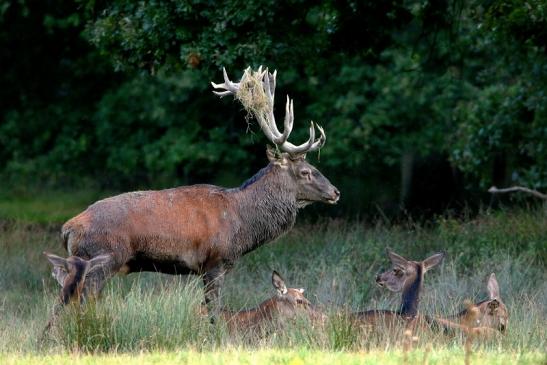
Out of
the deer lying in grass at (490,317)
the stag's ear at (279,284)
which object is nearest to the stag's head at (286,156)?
the stag's ear at (279,284)

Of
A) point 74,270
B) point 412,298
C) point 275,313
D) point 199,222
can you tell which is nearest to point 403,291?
point 412,298

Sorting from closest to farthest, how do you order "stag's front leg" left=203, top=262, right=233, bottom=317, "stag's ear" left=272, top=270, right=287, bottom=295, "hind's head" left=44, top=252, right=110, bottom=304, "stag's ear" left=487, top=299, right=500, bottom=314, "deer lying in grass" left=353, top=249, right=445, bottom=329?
1. "deer lying in grass" left=353, top=249, right=445, bottom=329
2. "hind's head" left=44, top=252, right=110, bottom=304
3. "stag's ear" left=487, top=299, right=500, bottom=314
4. "stag's ear" left=272, top=270, right=287, bottom=295
5. "stag's front leg" left=203, top=262, right=233, bottom=317

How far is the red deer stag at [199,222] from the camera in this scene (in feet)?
36.9

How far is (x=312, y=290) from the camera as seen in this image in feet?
44.1

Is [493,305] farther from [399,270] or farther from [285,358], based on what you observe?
[285,358]

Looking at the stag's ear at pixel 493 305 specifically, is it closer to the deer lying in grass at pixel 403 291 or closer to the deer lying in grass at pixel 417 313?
the deer lying in grass at pixel 417 313

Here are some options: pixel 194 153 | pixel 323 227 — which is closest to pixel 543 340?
pixel 323 227

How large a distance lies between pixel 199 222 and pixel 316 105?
14.2m

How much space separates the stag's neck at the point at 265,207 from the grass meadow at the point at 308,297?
0.83 meters

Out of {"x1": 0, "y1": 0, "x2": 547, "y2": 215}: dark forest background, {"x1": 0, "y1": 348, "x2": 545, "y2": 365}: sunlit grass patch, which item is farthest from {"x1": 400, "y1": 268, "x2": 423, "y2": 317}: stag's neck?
{"x1": 0, "y1": 0, "x2": 547, "y2": 215}: dark forest background

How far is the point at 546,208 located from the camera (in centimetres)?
1611

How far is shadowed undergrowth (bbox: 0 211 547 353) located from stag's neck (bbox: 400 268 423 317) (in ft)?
1.81

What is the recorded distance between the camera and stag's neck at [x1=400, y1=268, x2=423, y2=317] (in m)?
10.3

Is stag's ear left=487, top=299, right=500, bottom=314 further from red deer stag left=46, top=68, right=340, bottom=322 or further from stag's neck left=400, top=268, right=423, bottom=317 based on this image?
red deer stag left=46, top=68, right=340, bottom=322
